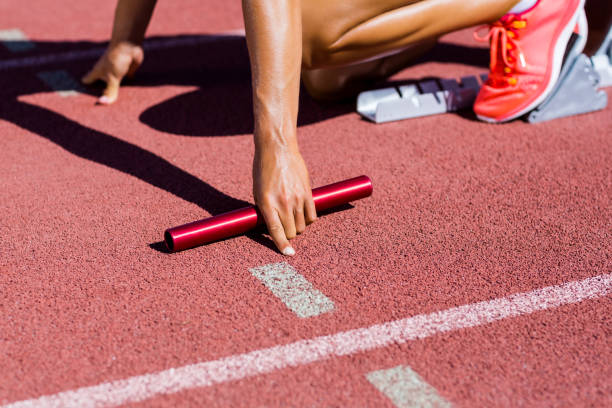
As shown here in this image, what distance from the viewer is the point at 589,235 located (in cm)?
249

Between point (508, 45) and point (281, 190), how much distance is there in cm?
152

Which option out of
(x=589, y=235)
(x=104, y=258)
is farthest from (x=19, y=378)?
(x=589, y=235)

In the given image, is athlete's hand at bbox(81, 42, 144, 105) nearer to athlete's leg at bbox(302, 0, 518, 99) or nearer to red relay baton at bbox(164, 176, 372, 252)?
athlete's leg at bbox(302, 0, 518, 99)

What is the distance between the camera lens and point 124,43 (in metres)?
3.55

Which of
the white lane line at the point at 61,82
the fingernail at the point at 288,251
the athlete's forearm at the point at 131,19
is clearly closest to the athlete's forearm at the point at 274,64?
the fingernail at the point at 288,251

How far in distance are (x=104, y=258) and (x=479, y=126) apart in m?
1.82

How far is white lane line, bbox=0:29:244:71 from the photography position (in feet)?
13.6

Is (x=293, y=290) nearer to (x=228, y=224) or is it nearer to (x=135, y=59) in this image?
(x=228, y=224)

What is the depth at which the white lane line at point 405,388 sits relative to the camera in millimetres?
1732

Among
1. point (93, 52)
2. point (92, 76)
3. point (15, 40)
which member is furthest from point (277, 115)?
point (15, 40)

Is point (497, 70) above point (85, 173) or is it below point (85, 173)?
above

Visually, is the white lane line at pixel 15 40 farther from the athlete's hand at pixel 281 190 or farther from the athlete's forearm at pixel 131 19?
the athlete's hand at pixel 281 190

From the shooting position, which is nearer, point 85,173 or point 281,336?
point 281,336

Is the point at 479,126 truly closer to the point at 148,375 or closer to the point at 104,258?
the point at 104,258
